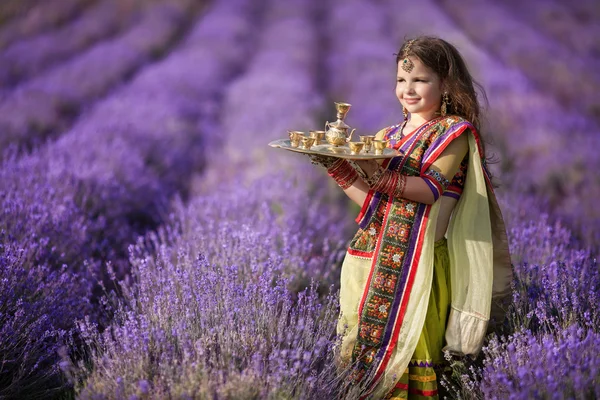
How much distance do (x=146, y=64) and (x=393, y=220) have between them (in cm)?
787

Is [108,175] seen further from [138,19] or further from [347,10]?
[347,10]

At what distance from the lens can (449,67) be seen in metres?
2.14

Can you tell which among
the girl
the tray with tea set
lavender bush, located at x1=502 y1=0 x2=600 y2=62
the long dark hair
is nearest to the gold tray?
the tray with tea set

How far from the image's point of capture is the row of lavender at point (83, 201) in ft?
7.30

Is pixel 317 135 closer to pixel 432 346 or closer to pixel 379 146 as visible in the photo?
pixel 379 146

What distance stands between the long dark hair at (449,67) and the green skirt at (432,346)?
1.73ft

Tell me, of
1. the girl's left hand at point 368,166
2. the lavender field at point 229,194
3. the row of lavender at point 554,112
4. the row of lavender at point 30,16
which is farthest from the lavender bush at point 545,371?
the row of lavender at point 30,16

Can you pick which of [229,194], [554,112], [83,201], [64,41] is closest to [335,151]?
[83,201]

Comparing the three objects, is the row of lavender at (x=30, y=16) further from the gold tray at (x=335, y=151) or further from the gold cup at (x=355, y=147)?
the gold cup at (x=355, y=147)

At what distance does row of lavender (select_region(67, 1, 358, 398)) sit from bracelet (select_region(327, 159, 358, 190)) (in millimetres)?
455

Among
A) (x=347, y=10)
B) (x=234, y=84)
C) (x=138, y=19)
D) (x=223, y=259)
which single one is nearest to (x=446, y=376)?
(x=223, y=259)

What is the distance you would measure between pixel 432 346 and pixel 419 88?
965 mm

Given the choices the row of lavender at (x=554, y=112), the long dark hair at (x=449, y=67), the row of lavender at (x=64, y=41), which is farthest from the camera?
the row of lavender at (x=64, y=41)

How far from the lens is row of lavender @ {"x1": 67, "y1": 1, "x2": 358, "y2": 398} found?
177 cm
